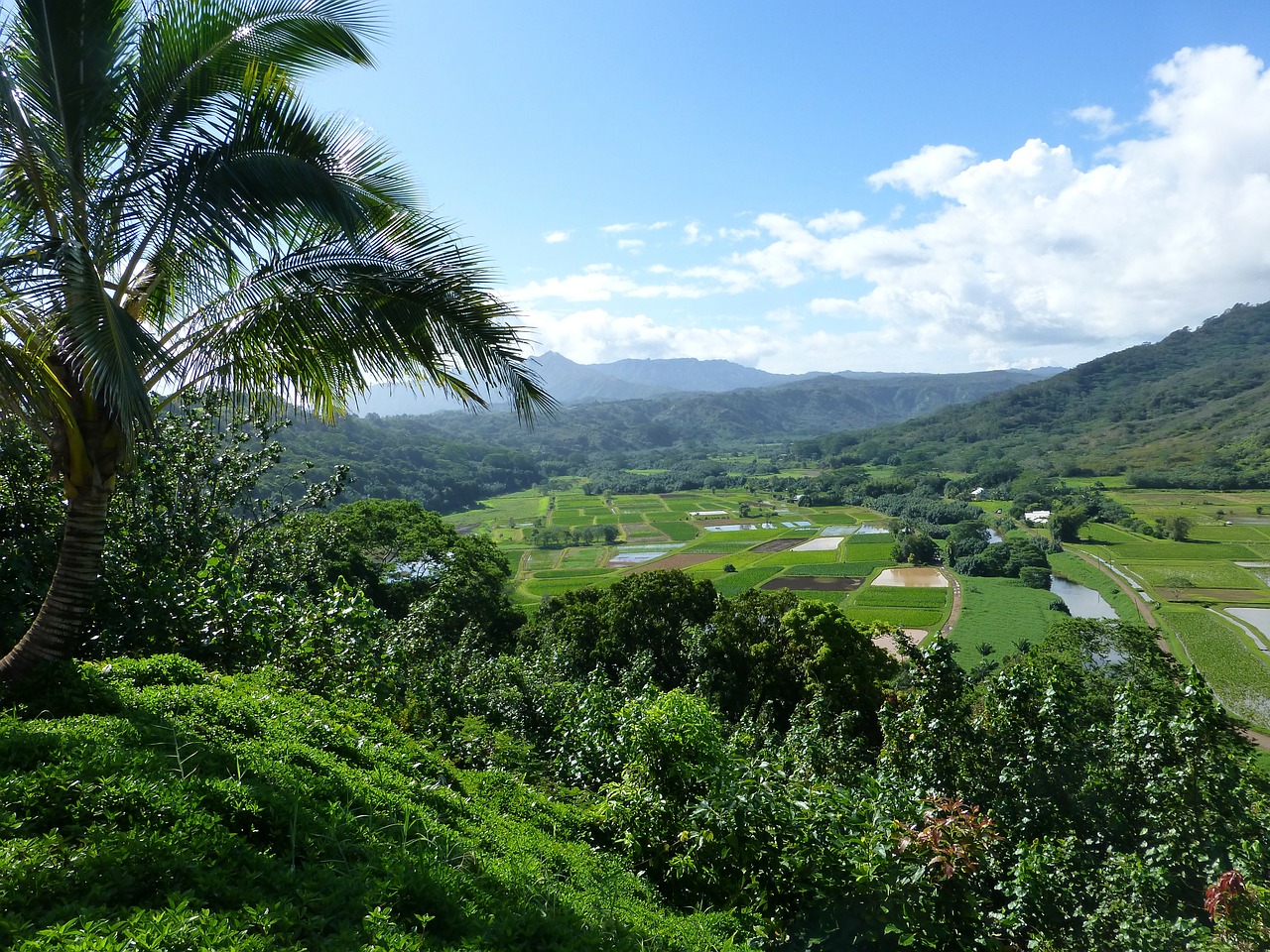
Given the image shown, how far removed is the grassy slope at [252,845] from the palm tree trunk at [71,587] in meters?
0.31

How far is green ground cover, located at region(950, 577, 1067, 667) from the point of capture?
99.2ft

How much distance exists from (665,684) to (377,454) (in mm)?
64114

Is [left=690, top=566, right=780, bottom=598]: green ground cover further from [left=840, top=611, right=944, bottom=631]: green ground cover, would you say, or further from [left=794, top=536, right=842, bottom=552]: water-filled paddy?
[left=794, top=536, right=842, bottom=552]: water-filled paddy

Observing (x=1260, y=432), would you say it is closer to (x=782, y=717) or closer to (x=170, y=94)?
(x=782, y=717)

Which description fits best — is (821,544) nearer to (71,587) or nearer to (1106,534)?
(1106,534)

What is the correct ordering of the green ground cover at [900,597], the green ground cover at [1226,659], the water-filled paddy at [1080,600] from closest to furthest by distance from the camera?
the green ground cover at [1226,659]
the water-filled paddy at [1080,600]
the green ground cover at [900,597]

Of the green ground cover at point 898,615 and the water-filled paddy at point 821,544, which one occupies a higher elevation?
the water-filled paddy at point 821,544

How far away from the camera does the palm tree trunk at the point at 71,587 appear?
4.15 meters

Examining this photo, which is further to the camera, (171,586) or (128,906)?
(171,586)

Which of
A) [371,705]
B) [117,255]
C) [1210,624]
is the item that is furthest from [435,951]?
[1210,624]

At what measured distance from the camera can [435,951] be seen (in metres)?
→ 2.48

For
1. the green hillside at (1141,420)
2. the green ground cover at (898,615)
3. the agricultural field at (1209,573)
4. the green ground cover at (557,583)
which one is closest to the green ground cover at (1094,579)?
the agricultural field at (1209,573)

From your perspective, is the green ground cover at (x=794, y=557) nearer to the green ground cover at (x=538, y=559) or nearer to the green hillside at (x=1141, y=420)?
the green ground cover at (x=538, y=559)

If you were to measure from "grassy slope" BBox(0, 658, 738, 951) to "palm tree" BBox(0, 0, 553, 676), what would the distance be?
124 centimetres
